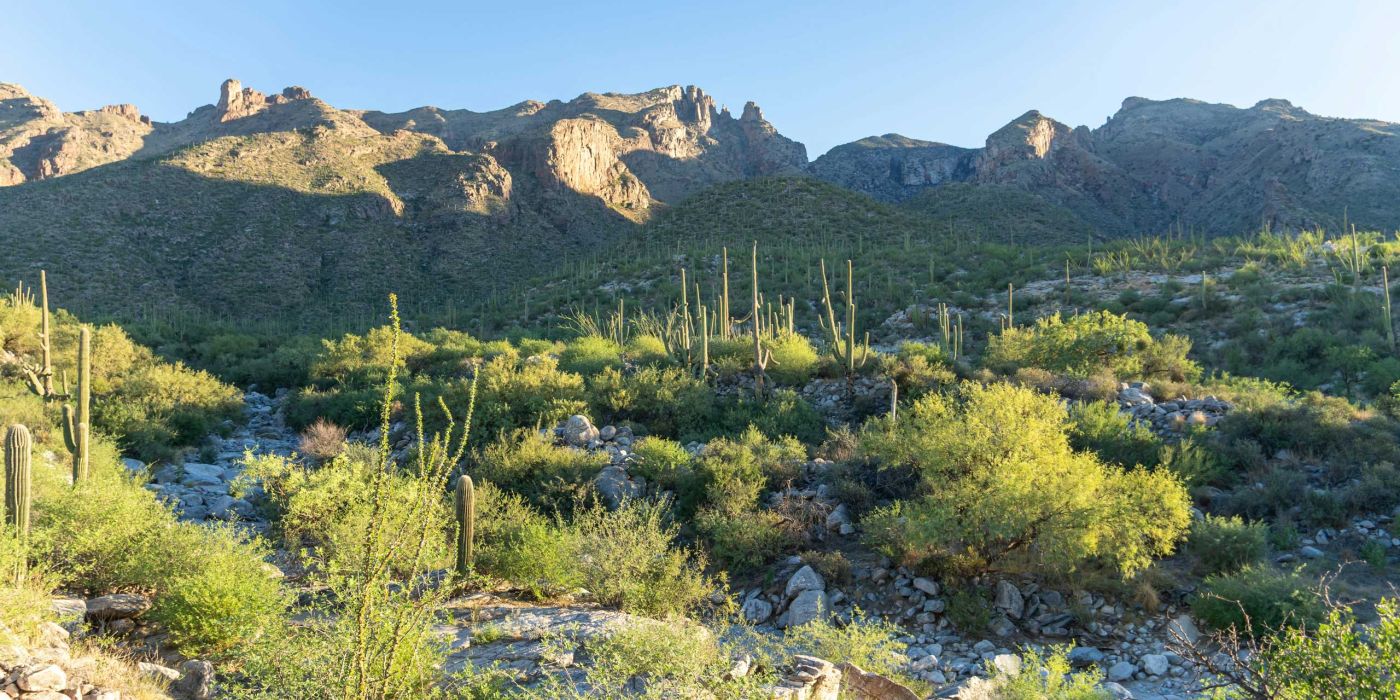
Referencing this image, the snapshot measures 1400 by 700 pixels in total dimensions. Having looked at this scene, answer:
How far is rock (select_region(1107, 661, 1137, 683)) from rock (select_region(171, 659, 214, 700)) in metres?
6.81

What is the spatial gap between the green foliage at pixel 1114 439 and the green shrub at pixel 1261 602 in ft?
9.62

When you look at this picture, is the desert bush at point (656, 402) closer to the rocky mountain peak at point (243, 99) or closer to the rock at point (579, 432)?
the rock at point (579, 432)

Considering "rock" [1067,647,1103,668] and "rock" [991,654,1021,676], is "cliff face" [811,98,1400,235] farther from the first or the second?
"rock" [991,654,1021,676]

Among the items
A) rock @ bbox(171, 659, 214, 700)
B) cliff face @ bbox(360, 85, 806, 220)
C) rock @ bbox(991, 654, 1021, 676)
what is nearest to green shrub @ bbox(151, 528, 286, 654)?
rock @ bbox(171, 659, 214, 700)

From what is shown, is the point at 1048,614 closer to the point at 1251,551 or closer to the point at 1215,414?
the point at 1251,551

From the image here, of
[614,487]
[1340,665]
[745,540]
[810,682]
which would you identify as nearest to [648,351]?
[614,487]

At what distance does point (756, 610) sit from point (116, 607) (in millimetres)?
5660

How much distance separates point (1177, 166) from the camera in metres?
69.5

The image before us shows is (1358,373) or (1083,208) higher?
(1083,208)

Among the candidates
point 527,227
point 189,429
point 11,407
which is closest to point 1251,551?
point 189,429

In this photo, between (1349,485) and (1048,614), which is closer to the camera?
(1048,614)

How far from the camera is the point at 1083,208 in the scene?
212 ft

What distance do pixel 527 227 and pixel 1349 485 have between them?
5367 centimetres

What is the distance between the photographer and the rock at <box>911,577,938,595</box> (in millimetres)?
7559
